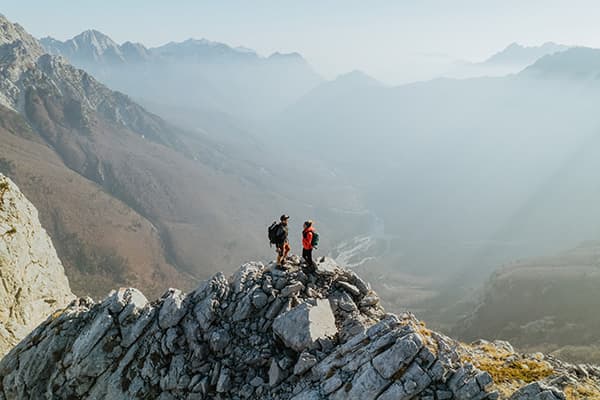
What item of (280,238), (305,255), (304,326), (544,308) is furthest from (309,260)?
(544,308)

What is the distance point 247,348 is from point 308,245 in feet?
29.5

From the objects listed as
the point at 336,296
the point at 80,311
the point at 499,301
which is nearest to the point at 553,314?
the point at 499,301

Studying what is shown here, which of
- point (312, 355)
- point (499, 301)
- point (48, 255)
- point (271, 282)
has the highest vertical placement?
point (271, 282)

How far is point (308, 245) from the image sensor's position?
29625 millimetres

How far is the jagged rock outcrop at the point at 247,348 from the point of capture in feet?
67.7

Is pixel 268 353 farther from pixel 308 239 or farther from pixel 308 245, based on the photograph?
pixel 308 239

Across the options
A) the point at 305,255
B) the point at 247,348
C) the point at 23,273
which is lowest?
the point at 23,273

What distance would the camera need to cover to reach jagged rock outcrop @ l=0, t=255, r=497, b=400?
67.7 feet

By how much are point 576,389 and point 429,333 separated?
7.47 m

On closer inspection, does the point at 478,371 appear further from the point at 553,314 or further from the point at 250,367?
the point at 553,314

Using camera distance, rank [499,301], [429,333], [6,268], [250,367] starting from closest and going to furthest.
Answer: [429,333] < [250,367] < [6,268] < [499,301]

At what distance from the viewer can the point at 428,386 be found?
19812 millimetres

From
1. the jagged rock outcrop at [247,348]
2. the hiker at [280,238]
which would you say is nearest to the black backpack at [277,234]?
the hiker at [280,238]

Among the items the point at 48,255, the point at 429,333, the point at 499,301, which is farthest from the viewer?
the point at 499,301
